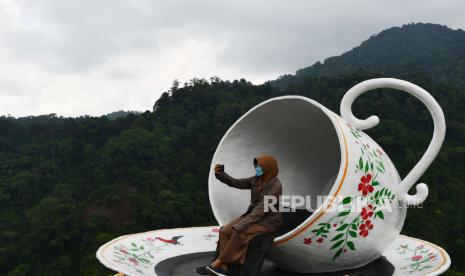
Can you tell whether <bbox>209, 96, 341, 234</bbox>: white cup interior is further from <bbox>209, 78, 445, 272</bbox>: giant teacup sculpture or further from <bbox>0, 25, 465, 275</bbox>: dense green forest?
<bbox>0, 25, 465, 275</bbox>: dense green forest

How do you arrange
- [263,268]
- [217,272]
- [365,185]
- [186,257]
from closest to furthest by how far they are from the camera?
[217,272]
[365,185]
[263,268]
[186,257]

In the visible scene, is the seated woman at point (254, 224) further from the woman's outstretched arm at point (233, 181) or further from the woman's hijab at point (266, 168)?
the woman's outstretched arm at point (233, 181)

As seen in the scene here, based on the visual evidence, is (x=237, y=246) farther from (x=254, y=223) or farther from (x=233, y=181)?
(x=233, y=181)

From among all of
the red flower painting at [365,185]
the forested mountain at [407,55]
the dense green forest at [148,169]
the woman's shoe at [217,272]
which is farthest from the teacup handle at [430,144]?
the forested mountain at [407,55]

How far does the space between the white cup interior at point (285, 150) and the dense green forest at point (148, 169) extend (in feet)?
51.8

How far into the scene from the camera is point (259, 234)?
10.6 ft

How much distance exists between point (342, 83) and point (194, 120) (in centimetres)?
1349

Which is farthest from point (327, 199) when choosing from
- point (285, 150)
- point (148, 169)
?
point (148, 169)

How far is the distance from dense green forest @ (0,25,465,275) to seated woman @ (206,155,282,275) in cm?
1770

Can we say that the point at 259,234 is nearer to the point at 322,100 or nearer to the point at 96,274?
the point at 96,274

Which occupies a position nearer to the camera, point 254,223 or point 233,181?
point 254,223

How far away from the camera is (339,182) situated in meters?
3.16

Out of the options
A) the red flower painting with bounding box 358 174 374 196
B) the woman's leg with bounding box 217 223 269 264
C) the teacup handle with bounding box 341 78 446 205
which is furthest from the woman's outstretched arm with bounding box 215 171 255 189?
the teacup handle with bounding box 341 78 446 205

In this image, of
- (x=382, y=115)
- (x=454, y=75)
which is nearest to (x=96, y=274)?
(x=382, y=115)
